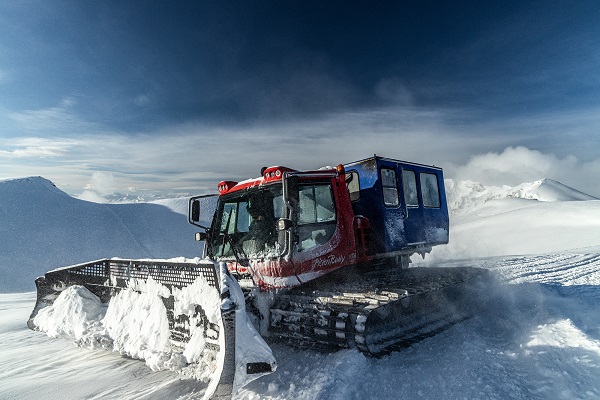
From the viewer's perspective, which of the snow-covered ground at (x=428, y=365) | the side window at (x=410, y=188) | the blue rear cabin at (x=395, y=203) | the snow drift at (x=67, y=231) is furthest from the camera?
the snow drift at (x=67, y=231)

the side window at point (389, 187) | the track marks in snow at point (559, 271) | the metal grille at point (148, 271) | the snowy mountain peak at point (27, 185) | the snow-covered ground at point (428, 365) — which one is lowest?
the snow-covered ground at point (428, 365)

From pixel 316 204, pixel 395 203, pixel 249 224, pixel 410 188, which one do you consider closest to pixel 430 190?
pixel 410 188

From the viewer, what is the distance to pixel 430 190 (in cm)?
725

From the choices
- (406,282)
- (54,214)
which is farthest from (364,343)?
(54,214)

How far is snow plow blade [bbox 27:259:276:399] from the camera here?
2.95m

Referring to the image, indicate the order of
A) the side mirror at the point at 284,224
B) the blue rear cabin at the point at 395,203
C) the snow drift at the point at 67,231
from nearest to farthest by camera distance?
the side mirror at the point at 284,224, the blue rear cabin at the point at 395,203, the snow drift at the point at 67,231

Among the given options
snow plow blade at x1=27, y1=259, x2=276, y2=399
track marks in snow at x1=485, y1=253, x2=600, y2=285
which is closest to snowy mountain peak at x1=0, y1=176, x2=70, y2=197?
snow plow blade at x1=27, y1=259, x2=276, y2=399

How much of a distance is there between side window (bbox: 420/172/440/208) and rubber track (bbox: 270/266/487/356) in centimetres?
211

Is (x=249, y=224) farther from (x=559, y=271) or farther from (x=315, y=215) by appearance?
Result: (x=559, y=271)

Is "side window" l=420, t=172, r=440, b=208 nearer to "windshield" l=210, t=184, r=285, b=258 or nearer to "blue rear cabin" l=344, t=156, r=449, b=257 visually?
"blue rear cabin" l=344, t=156, r=449, b=257

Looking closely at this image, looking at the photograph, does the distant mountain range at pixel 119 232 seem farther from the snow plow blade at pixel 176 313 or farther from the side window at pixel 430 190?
the snow plow blade at pixel 176 313

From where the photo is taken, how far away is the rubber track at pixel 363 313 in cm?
354

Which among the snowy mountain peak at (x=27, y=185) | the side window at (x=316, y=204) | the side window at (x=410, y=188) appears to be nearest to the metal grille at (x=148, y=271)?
the side window at (x=316, y=204)

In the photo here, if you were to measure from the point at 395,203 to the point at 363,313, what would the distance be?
3047 millimetres
